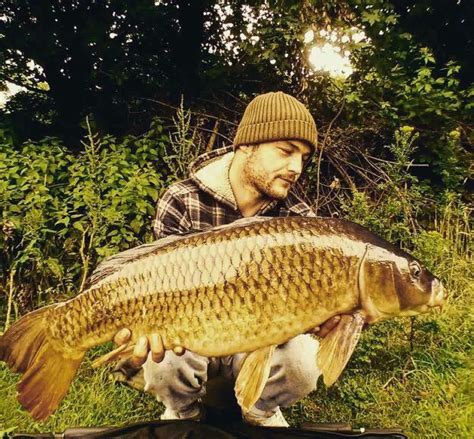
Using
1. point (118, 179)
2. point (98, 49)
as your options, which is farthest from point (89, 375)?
point (98, 49)

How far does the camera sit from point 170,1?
4023 millimetres

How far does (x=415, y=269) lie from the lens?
134cm

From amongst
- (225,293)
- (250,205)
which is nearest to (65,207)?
(250,205)

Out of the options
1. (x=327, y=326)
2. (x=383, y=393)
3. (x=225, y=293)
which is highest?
(x=225, y=293)

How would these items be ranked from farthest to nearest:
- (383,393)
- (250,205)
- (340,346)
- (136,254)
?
(383,393) → (250,205) → (136,254) → (340,346)

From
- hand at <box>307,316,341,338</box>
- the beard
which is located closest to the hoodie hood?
the beard

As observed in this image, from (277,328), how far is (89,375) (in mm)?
1313

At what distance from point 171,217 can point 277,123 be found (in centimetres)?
53

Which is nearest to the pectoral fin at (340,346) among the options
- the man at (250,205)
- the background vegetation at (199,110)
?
the man at (250,205)

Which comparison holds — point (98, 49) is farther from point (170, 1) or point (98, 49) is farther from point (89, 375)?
point (89, 375)

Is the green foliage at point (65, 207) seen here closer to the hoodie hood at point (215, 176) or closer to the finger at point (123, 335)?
the hoodie hood at point (215, 176)

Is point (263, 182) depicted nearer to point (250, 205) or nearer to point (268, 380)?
point (250, 205)

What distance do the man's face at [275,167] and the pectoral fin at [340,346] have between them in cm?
62

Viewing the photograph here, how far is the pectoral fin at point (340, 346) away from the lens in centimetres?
131
